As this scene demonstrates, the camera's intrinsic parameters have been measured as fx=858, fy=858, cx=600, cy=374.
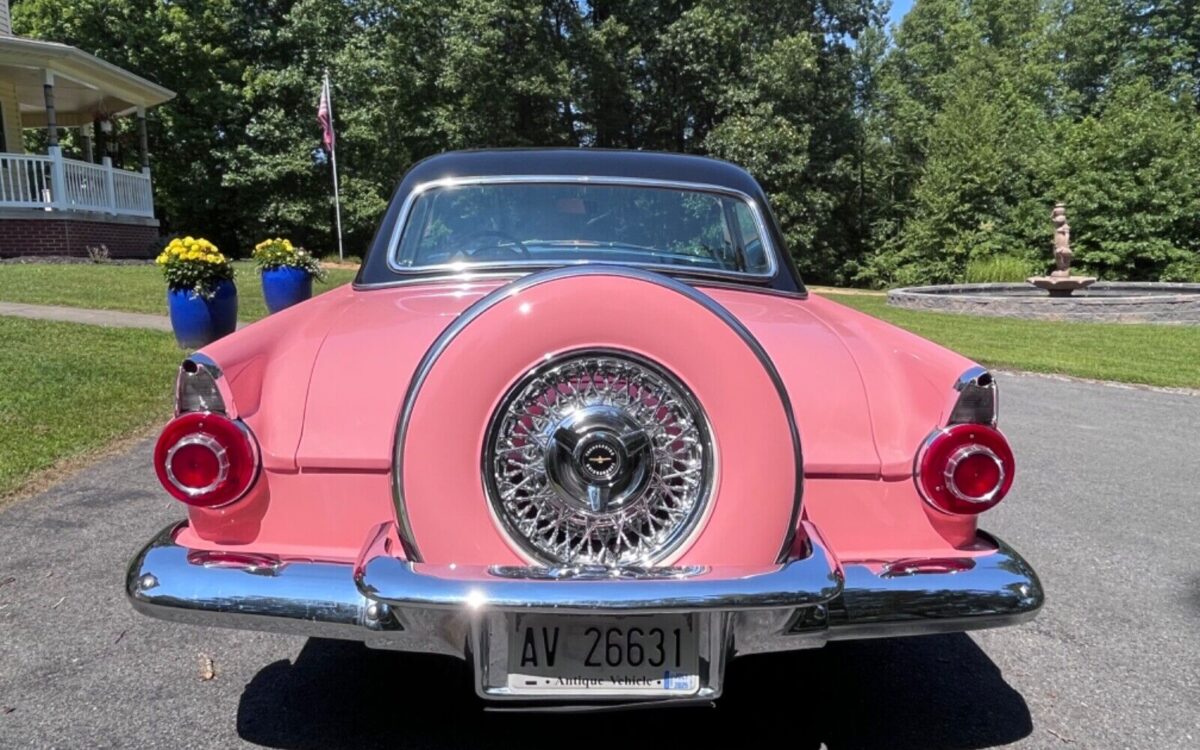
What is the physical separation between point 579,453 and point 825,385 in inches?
29.2

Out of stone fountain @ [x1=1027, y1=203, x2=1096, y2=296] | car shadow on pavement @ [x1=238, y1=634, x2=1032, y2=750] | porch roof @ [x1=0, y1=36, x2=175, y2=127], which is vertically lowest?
car shadow on pavement @ [x1=238, y1=634, x2=1032, y2=750]

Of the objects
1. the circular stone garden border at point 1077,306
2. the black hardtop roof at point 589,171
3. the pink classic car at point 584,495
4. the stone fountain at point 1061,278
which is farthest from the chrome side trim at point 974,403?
the stone fountain at point 1061,278

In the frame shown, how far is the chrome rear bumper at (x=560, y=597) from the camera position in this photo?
1.87 m

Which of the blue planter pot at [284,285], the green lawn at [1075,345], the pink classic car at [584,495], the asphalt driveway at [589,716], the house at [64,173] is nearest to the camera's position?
the pink classic car at [584,495]

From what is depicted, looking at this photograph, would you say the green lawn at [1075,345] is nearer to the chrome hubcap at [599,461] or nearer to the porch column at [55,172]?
the chrome hubcap at [599,461]

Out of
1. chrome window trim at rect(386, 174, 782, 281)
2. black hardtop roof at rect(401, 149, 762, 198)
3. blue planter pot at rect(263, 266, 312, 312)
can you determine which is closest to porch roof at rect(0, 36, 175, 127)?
blue planter pot at rect(263, 266, 312, 312)

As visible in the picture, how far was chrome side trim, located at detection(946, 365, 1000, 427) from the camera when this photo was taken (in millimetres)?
2275

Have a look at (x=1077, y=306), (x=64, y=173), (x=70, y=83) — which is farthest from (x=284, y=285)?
(x=70, y=83)

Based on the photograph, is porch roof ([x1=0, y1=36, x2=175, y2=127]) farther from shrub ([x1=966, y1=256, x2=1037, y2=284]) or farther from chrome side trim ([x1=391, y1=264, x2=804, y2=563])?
shrub ([x1=966, y1=256, x2=1037, y2=284])

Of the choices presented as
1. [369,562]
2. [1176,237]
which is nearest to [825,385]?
[369,562]

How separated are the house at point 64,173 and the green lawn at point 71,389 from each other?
9.38 meters

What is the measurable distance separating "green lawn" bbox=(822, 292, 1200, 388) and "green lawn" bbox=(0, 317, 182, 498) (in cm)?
887

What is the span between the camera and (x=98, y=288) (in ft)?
42.4

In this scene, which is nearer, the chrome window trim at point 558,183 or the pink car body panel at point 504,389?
the pink car body panel at point 504,389
